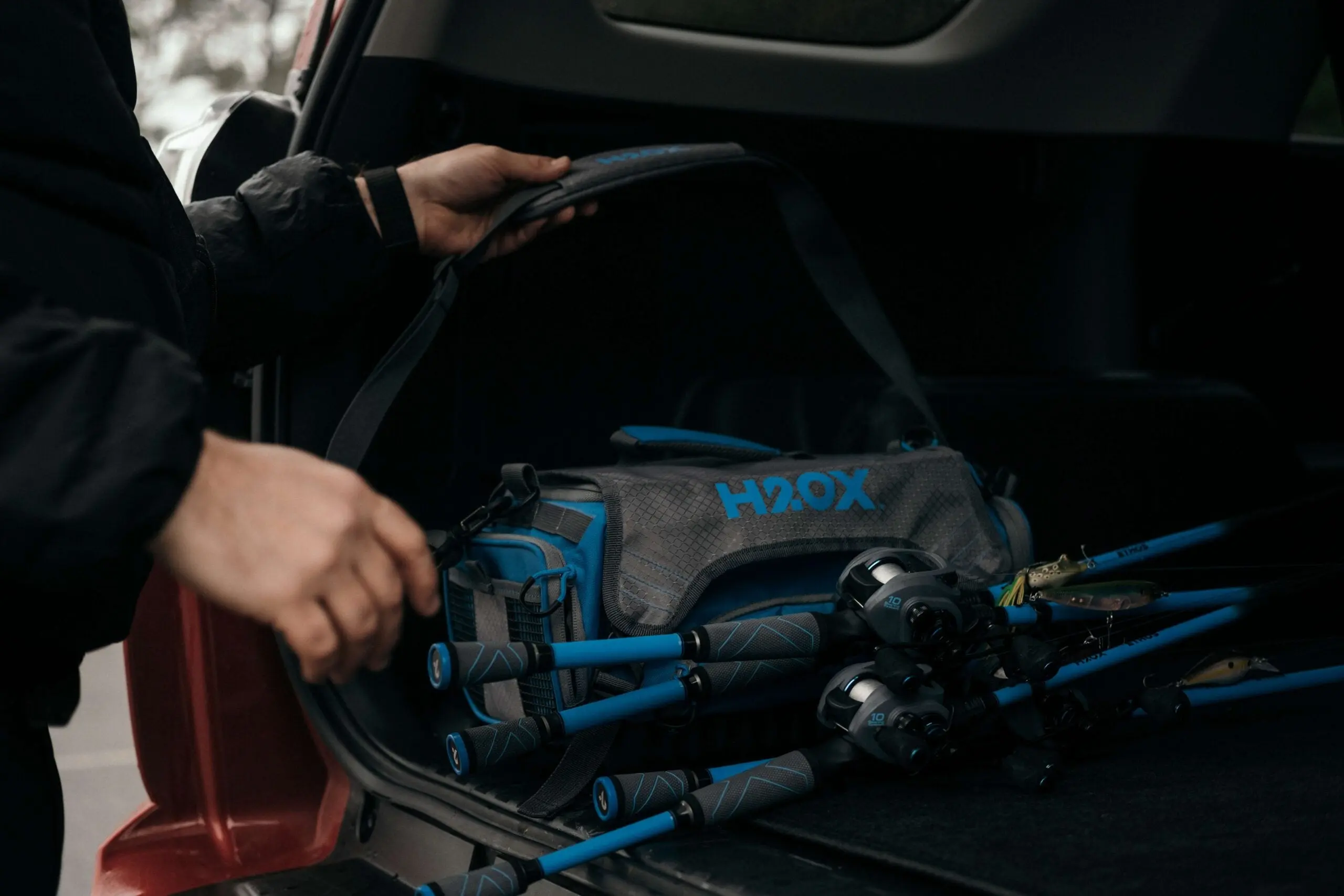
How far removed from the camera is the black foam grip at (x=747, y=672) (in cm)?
130

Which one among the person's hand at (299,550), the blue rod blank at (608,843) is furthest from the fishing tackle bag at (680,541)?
the person's hand at (299,550)

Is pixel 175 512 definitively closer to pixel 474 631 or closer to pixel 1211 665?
pixel 474 631

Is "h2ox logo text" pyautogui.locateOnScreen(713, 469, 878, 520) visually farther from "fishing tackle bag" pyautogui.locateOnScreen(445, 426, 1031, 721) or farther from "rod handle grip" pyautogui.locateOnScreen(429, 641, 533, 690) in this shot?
"rod handle grip" pyautogui.locateOnScreen(429, 641, 533, 690)

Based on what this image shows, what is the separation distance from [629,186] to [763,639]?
727mm

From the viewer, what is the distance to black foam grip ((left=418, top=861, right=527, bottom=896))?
107cm

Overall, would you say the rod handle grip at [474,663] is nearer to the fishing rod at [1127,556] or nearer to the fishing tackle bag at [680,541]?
the fishing tackle bag at [680,541]

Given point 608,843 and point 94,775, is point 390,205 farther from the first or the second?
point 94,775

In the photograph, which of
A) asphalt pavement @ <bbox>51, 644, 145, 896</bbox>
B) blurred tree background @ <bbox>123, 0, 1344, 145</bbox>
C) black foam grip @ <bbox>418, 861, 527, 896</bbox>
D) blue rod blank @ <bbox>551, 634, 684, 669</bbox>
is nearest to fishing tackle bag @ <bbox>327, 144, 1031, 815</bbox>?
blue rod blank @ <bbox>551, 634, 684, 669</bbox>

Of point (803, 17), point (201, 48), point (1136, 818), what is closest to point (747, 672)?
point (1136, 818)

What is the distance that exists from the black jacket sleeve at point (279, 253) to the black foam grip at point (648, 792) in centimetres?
70

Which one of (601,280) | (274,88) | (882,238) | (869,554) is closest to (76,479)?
(869,554)

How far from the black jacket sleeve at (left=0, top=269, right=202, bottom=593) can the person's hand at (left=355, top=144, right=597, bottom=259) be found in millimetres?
968

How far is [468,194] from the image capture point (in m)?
1.66

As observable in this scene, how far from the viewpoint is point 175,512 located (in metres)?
0.66
